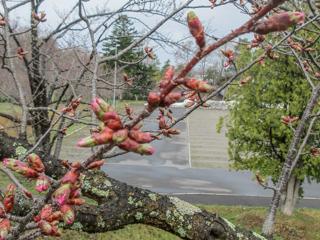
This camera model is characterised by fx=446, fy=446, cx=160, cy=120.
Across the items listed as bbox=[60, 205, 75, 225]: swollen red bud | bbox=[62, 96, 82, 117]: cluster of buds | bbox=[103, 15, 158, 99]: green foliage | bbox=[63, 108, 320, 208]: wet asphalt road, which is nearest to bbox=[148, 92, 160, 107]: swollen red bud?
bbox=[60, 205, 75, 225]: swollen red bud

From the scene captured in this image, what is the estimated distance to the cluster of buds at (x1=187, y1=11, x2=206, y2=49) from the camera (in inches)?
27.7

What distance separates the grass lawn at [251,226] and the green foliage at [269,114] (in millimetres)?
939

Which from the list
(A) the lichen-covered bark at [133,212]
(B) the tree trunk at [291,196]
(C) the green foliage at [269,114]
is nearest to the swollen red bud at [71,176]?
(A) the lichen-covered bark at [133,212]

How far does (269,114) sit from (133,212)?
748 centimetres

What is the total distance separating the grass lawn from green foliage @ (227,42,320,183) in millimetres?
939

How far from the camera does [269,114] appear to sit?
30.7 feet

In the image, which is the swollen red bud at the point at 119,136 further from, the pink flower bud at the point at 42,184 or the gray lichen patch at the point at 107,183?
the gray lichen patch at the point at 107,183

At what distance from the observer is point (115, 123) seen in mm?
726

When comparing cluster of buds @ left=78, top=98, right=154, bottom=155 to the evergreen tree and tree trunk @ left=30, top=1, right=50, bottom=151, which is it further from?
the evergreen tree

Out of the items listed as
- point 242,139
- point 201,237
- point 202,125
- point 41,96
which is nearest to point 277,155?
point 242,139

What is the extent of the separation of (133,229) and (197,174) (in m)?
8.05

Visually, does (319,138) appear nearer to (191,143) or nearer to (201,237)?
(201,237)

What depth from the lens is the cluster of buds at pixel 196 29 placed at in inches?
27.7

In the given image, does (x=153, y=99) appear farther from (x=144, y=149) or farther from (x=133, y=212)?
(x=133, y=212)
